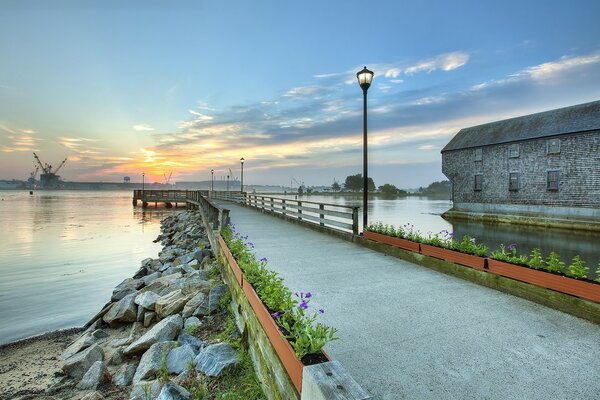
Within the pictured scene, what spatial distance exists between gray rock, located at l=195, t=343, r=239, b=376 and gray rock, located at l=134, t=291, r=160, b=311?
392 centimetres

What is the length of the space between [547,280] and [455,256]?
5.68 ft

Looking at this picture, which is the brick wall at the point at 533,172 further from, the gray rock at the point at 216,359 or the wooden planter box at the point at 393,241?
the gray rock at the point at 216,359

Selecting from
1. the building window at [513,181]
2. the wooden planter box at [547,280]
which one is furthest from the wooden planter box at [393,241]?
the building window at [513,181]

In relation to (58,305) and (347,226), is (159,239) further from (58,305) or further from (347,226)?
(347,226)

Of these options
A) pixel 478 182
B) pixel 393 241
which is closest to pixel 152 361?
pixel 393 241

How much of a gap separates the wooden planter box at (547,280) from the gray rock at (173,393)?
5026 mm

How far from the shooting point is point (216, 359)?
13.3 feet

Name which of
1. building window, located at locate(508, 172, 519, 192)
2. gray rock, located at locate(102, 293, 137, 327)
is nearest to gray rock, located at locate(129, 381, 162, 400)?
gray rock, located at locate(102, 293, 137, 327)

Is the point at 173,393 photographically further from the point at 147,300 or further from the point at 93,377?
the point at 147,300

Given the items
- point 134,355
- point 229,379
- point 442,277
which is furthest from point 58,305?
point 442,277

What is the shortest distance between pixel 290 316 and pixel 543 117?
39.1 metres

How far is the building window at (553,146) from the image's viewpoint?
94.5 feet

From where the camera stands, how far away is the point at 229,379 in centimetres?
382

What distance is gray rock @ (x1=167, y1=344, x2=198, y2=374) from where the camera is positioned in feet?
14.7
